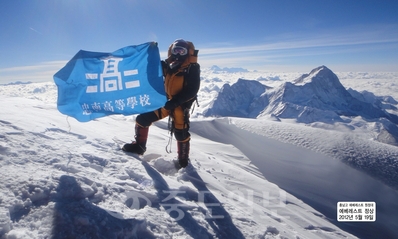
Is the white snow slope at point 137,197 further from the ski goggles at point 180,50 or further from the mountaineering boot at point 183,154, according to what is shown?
the ski goggles at point 180,50

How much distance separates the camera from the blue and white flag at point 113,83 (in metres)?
4.41

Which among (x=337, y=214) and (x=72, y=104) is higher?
(x=72, y=104)

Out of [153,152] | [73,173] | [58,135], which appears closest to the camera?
[73,173]

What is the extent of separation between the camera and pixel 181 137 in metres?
4.90

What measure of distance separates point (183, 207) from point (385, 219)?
224 inches

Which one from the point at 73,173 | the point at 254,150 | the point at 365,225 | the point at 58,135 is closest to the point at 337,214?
the point at 365,225

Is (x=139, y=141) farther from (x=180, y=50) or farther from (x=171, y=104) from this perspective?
(x=180, y=50)

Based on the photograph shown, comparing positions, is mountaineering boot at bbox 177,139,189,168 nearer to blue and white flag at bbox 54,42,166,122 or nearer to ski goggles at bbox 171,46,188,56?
blue and white flag at bbox 54,42,166,122

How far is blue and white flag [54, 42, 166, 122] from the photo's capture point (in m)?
4.41

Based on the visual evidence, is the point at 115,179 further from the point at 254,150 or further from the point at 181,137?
the point at 254,150

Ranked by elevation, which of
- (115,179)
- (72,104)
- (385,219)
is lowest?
(385,219)
